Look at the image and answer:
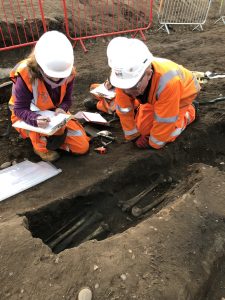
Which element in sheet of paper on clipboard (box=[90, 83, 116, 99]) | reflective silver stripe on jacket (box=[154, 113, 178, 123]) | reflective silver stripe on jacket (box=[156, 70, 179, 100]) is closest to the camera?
reflective silver stripe on jacket (box=[156, 70, 179, 100])

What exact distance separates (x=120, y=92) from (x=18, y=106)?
1.31 metres

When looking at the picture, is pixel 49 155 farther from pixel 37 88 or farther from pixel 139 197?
pixel 139 197

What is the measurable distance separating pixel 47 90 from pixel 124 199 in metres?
1.69

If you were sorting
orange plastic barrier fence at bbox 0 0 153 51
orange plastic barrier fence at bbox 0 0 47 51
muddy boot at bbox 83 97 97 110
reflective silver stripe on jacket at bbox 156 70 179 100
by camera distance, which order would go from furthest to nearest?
orange plastic barrier fence at bbox 0 0 153 51 → orange plastic barrier fence at bbox 0 0 47 51 → muddy boot at bbox 83 97 97 110 → reflective silver stripe on jacket at bbox 156 70 179 100

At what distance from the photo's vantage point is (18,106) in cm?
411

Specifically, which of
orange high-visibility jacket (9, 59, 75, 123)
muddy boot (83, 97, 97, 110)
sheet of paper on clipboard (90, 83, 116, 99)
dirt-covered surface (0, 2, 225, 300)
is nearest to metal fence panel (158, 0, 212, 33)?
dirt-covered surface (0, 2, 225, 300)

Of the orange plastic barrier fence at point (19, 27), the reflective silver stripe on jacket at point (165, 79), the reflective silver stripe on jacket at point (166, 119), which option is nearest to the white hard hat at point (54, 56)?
the reflective silver stripe on jacket at point (165, 79)

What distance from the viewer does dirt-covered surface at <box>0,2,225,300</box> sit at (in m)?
2.60

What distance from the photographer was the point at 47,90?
4.11 meters

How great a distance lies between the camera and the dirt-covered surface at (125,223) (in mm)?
2596

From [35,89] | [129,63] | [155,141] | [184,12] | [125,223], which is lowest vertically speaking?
[125,223]

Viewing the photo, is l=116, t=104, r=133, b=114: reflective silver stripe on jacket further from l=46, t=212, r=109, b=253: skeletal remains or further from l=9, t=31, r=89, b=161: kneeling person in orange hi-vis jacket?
l=46, t=212, r=109, b=253: skeletal remains

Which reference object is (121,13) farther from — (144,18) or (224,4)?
(224,4)

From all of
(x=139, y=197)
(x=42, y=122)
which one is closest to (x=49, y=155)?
(x=42, y=122)
